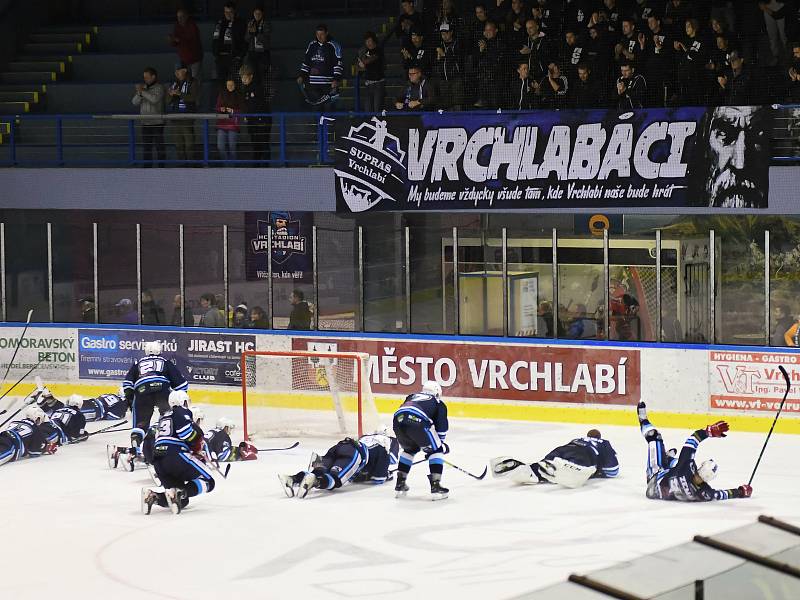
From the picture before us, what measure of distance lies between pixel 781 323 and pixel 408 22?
6385mm

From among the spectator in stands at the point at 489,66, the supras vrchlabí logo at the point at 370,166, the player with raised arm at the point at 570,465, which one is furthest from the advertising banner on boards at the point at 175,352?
the player with raised arm at the point at 570,465

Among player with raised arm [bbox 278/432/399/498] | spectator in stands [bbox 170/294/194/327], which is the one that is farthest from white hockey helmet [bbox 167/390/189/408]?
spectator in stands [bbox 170/294/194/327]

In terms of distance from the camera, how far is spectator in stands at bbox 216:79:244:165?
18531 mm

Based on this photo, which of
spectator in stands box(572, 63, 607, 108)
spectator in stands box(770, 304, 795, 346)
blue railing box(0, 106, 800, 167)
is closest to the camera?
spectator in stands box(770, 304, 795, 346)

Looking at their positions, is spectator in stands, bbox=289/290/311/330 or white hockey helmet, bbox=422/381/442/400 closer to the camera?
white hockey helmet, bbox=422/381/442/400

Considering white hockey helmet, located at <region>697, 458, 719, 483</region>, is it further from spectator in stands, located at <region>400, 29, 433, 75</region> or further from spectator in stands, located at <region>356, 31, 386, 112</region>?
spectator in stands, located at <region>356, 31, 386, 112</region>

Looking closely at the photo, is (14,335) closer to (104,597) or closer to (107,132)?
(107,132)

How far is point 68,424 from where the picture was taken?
15312 mm

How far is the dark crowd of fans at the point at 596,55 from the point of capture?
16.2 m

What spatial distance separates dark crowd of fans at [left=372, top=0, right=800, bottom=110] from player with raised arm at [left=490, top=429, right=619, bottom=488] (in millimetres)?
4887

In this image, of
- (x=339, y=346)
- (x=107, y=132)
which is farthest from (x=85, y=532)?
(x=107, y=132)

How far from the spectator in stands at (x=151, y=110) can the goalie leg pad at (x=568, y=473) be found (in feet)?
27.3

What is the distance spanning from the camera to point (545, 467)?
1304cm

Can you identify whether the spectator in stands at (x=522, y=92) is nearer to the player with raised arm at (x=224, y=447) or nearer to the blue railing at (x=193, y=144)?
the blue railing at (x=193, y=144)
